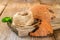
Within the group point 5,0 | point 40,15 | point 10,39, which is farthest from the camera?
point 5,0

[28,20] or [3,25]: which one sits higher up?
[28,20]

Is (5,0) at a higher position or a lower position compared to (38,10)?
lower

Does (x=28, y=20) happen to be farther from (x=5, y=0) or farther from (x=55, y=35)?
(x=5, y=0)

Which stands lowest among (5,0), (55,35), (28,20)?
(5,0)

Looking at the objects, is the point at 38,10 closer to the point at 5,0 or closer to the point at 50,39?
the point at 50,39

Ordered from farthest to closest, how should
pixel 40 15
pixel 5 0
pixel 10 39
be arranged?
pixel 5 0 → pixel 40 15 → pixel 10 39

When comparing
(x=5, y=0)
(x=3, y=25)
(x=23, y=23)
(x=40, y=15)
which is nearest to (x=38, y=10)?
(x=40, y=15)

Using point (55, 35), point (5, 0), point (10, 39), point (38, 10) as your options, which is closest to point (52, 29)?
point (55, 35)

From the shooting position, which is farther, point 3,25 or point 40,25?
point 3,25

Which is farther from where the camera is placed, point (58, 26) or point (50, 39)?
point (58, 26)
